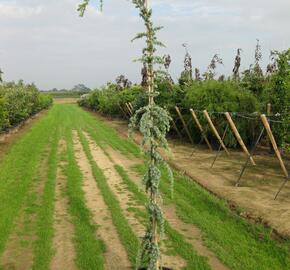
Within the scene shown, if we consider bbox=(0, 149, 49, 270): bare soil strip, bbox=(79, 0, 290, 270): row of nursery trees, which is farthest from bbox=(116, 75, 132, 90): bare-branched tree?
bbox=(0, 149, 49, 270): bare soil strip

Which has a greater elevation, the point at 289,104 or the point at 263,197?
the point at 289,104

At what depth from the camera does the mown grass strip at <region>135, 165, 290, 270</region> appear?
7818mm

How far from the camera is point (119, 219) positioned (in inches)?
404

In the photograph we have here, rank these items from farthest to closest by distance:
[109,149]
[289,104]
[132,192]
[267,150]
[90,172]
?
[109,149]
[267,150]
[289,104]
[90,172]
[132,192]

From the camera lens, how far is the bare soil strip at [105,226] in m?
7.85

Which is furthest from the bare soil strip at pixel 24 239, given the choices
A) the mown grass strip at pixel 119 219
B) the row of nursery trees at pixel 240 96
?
the row of nursery trees at pixel 240 96

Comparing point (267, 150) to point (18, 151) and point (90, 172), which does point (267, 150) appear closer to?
point (90, 172)

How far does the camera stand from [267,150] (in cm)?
2042

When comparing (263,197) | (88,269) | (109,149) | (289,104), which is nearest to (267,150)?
(289,104)

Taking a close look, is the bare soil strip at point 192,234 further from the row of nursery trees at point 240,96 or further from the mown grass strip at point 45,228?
the row of nursery trees at point 240,96

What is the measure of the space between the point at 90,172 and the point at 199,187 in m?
4.34

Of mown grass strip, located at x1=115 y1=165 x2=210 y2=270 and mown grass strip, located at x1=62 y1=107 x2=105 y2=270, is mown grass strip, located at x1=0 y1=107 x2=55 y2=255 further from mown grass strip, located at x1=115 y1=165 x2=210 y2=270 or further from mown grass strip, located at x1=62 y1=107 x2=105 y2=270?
mown grass strip, located at x1=115 y1=165 x2=210 y2=270

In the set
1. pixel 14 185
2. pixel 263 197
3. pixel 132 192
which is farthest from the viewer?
pixel 14 185

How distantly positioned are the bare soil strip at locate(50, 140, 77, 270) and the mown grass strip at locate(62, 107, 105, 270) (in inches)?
4.3
